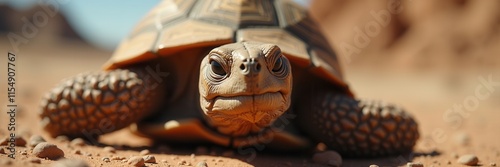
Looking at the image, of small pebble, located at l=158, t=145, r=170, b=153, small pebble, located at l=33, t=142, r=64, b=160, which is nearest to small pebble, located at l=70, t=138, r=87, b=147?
small pebble, located at l=158, t=145, r=170, b=153

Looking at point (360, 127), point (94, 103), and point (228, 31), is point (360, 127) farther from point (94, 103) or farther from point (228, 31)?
point (94, 103)

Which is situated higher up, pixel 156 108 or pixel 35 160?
pixel 156 108

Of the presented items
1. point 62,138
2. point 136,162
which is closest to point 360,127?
point 136,162

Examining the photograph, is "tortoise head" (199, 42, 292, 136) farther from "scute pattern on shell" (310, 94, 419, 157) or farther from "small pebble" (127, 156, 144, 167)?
"scute pattern on shell" (310, 94, 419, 157)

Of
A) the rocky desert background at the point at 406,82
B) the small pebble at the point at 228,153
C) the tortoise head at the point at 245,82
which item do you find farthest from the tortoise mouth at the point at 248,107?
the small pebble at the point at 228,153

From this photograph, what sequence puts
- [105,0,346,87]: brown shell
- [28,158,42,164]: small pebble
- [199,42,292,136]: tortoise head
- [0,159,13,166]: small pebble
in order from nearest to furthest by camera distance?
[0,159,13,166]: small pebble, [28,158,42,164]: small pebble, [199,42,292,136]: tortoise head, [105,0,346,87]: brown shell

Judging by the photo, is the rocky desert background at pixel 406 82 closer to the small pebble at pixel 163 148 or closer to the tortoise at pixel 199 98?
the small pebble at pixel 163 148

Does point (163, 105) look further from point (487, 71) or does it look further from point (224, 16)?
point (487, 71)
